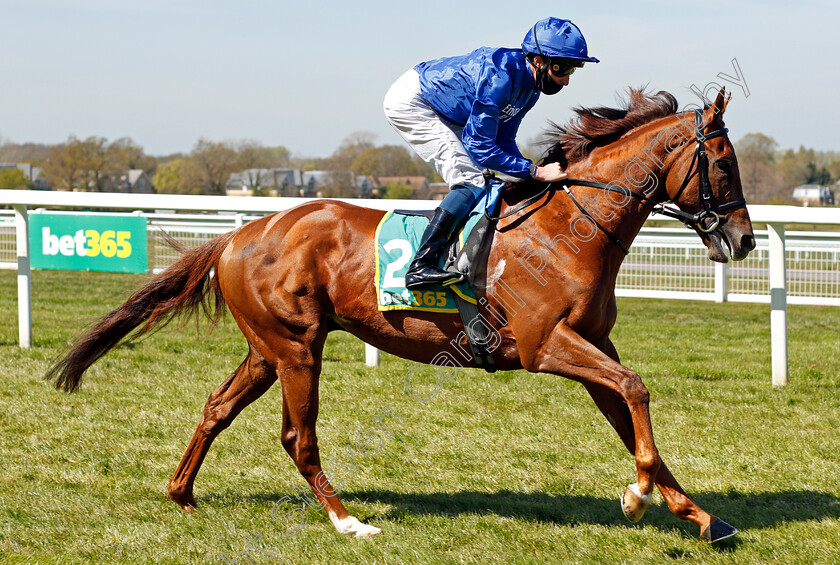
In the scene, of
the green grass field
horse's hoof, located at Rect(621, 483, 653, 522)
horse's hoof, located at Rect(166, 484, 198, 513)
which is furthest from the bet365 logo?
horse's hoof, located at Rect(621, 483, 653, 522)

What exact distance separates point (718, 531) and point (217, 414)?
2350mm

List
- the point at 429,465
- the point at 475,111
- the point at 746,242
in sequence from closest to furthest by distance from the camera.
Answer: the point at 746,242, the point at 475,111, the point at 429,465

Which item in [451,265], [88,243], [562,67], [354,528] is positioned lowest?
[354,528]

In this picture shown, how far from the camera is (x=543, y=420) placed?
5449mm

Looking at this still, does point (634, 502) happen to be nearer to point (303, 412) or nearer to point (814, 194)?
point (303, 412)

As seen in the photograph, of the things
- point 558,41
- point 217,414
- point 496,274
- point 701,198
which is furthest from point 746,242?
point 217,414

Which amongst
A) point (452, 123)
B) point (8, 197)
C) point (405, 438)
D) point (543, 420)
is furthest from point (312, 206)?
point (8, 197)

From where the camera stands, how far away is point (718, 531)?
11.5 ft

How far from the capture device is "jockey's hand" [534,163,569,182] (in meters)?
3.83

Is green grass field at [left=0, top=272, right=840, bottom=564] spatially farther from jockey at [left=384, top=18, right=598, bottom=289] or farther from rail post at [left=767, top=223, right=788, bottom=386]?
jockey at [left=384, top=18, right=598, bottom=289]

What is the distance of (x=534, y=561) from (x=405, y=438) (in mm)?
1830

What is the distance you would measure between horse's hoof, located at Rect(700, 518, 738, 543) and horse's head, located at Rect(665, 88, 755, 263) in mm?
1091

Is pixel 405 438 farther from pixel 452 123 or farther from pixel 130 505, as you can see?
pixel 452 123

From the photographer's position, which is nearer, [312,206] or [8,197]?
[312,206]
